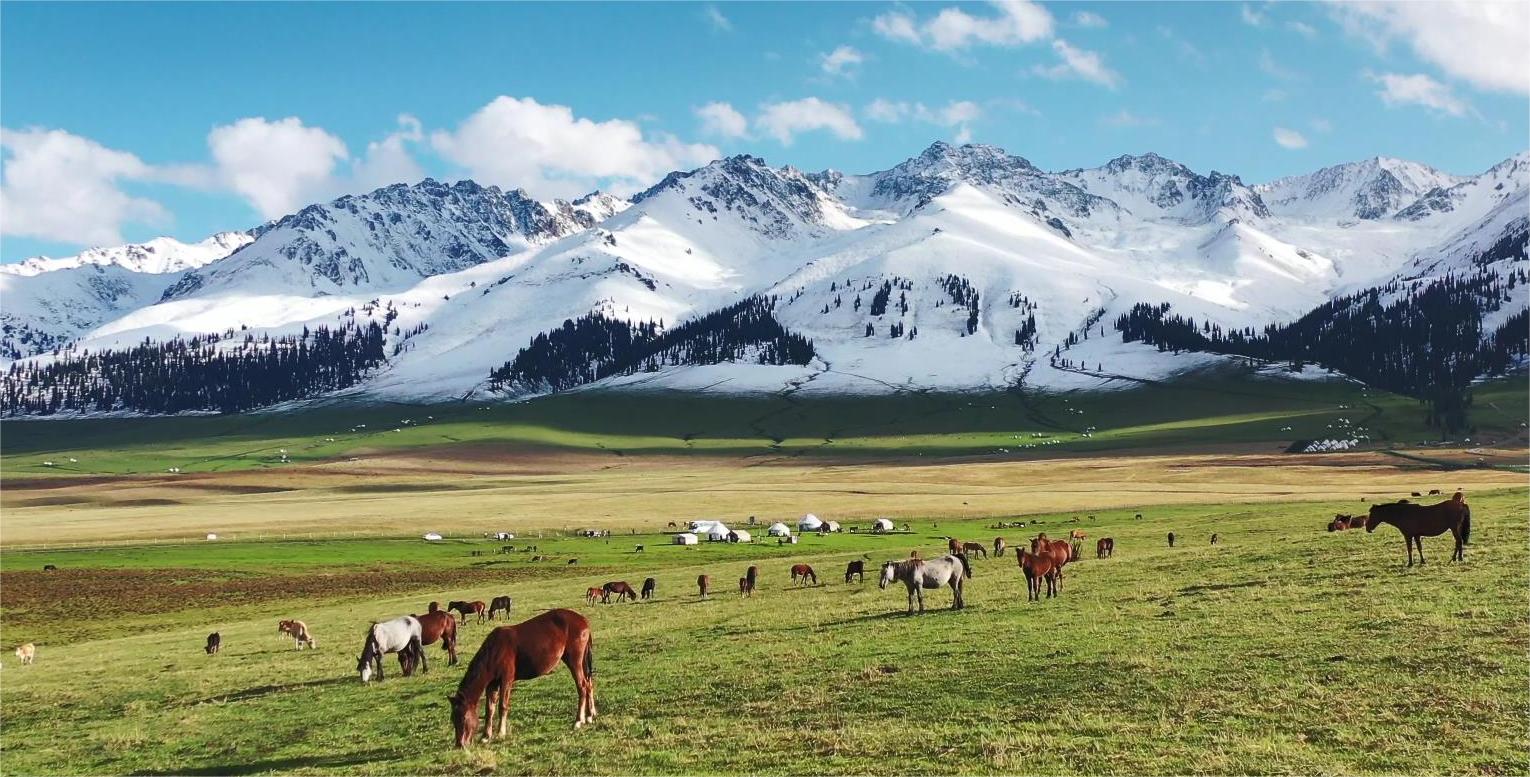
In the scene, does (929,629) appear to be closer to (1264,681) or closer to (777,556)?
(1264,681)

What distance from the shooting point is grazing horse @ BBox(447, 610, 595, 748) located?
809 inches

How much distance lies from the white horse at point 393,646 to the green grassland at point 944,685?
115cm

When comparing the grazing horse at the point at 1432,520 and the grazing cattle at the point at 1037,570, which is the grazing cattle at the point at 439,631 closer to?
the grazing cattle at the point at 1037,570

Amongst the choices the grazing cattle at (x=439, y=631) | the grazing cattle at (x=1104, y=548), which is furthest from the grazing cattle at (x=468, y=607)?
the grazing cattle at (x=1104, y=548)

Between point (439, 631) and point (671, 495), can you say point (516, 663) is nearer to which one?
point (439, 631)

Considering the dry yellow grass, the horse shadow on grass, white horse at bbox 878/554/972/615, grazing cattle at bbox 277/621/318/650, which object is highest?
white horse at bbox 878/554/972/615

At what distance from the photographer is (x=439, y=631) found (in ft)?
109

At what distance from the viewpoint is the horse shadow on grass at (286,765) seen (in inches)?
813

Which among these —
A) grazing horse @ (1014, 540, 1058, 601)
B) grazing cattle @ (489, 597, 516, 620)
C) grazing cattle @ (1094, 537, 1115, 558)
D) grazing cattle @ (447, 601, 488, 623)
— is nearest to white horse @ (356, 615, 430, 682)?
grazing cattle @ (447, 601, 488, 623)

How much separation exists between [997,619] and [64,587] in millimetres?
71053

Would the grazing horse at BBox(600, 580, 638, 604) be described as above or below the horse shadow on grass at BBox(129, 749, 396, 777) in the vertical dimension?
below

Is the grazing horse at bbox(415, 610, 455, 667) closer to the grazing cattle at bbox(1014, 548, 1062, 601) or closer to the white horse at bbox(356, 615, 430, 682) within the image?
the white horse at bbox(356, 615, 430, 682)

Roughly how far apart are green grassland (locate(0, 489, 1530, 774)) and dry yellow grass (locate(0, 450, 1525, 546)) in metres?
66.6

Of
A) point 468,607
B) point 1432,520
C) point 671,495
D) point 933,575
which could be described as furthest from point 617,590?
point 671,495
